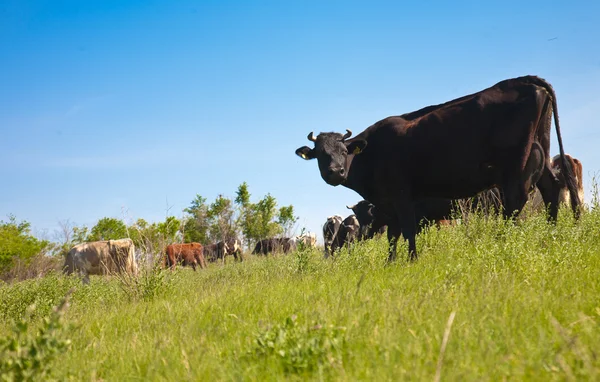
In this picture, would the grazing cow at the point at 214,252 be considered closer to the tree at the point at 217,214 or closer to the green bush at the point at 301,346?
the tree at the point at 217,214

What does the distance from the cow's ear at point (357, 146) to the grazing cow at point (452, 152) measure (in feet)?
0.06

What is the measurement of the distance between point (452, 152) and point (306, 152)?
2734mm

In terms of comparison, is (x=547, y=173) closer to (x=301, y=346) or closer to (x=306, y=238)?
(x=301, y=346)

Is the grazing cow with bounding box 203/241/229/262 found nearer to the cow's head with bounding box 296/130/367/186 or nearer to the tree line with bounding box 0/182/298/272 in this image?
the tree line with bounding box 0/182/298/272

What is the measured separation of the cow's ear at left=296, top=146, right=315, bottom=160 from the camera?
30.5ft

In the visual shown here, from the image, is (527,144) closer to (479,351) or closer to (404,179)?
(404,179)

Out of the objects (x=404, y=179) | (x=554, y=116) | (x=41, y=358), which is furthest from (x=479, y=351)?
(x=554, y=116)

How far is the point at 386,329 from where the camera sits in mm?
3117

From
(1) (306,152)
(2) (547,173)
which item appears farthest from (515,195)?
(1) (306,152)

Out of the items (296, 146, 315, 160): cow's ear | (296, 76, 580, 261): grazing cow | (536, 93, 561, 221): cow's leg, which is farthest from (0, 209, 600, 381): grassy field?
(296, 146, 315, 160): cow's ear

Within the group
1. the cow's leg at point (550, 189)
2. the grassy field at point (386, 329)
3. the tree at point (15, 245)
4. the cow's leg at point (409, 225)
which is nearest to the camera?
the grassy field at point (386, 329)

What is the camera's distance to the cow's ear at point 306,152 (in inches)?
366

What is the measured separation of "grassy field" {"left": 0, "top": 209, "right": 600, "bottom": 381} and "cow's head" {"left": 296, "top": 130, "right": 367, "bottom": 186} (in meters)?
2.64

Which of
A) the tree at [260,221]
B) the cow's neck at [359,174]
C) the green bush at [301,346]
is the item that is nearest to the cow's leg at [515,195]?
the cow's neck at [359,174]
